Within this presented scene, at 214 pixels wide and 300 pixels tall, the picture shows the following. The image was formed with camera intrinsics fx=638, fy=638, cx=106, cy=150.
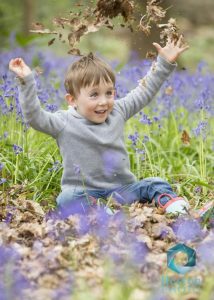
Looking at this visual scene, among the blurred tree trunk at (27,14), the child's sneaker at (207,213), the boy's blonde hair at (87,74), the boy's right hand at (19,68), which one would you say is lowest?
the blurred tree trunk at (27,14)

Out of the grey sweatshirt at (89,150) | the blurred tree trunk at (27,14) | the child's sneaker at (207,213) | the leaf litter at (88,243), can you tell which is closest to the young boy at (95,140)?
the grey sweatshirt at (89,150)

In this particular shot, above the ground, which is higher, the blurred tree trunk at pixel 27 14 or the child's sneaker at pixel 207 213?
the child's sneaker at pixel 207 213

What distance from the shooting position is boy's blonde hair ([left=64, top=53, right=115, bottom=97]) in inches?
162

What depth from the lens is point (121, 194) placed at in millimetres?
4254

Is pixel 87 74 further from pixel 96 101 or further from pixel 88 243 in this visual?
pixel 88 243

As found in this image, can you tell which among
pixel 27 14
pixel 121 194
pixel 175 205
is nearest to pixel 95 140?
pixel 121 194

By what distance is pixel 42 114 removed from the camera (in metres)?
4.00

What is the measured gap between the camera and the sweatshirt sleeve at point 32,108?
3889mm

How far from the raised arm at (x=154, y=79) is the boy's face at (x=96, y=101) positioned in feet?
0.73

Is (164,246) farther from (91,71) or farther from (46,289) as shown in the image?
(91,71)

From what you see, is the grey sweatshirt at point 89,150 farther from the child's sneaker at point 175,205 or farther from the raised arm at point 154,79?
the child's sneaker at point 175,205

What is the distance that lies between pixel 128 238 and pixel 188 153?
2.46m

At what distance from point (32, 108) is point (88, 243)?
1.05 meters

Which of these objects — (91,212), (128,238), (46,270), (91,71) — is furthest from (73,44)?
(46,270)
